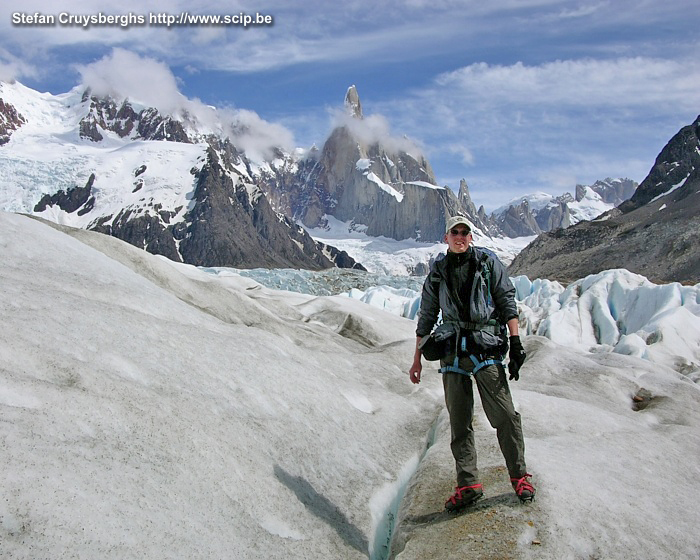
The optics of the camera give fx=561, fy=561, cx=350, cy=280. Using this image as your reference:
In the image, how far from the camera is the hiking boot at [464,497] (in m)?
6.99

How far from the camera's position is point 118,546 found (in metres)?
4.65

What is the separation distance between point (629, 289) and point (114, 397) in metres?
63.7

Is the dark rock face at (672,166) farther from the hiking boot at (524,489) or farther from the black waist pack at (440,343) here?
the hiking boot at (524,489)

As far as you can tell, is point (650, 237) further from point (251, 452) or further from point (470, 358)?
point (251, 452)

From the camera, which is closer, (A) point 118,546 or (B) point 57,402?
(A) point 118,546

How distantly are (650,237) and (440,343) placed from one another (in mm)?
135676

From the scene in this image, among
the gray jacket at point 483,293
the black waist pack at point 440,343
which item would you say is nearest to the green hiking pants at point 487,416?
the black waist pack at point 440,343

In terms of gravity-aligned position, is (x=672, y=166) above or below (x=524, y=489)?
above

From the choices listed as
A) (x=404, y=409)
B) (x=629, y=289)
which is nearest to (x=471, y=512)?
(x=404, y=409)

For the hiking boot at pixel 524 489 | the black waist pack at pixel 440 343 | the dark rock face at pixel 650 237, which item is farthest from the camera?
the dark rock face at pixel 650 237

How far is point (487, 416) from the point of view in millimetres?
7133

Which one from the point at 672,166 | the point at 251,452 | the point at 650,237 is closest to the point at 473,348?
the point at 251,452

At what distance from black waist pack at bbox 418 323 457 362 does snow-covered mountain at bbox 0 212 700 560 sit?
6.34 ft

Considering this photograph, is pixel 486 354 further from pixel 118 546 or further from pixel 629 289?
pixel 629 289
